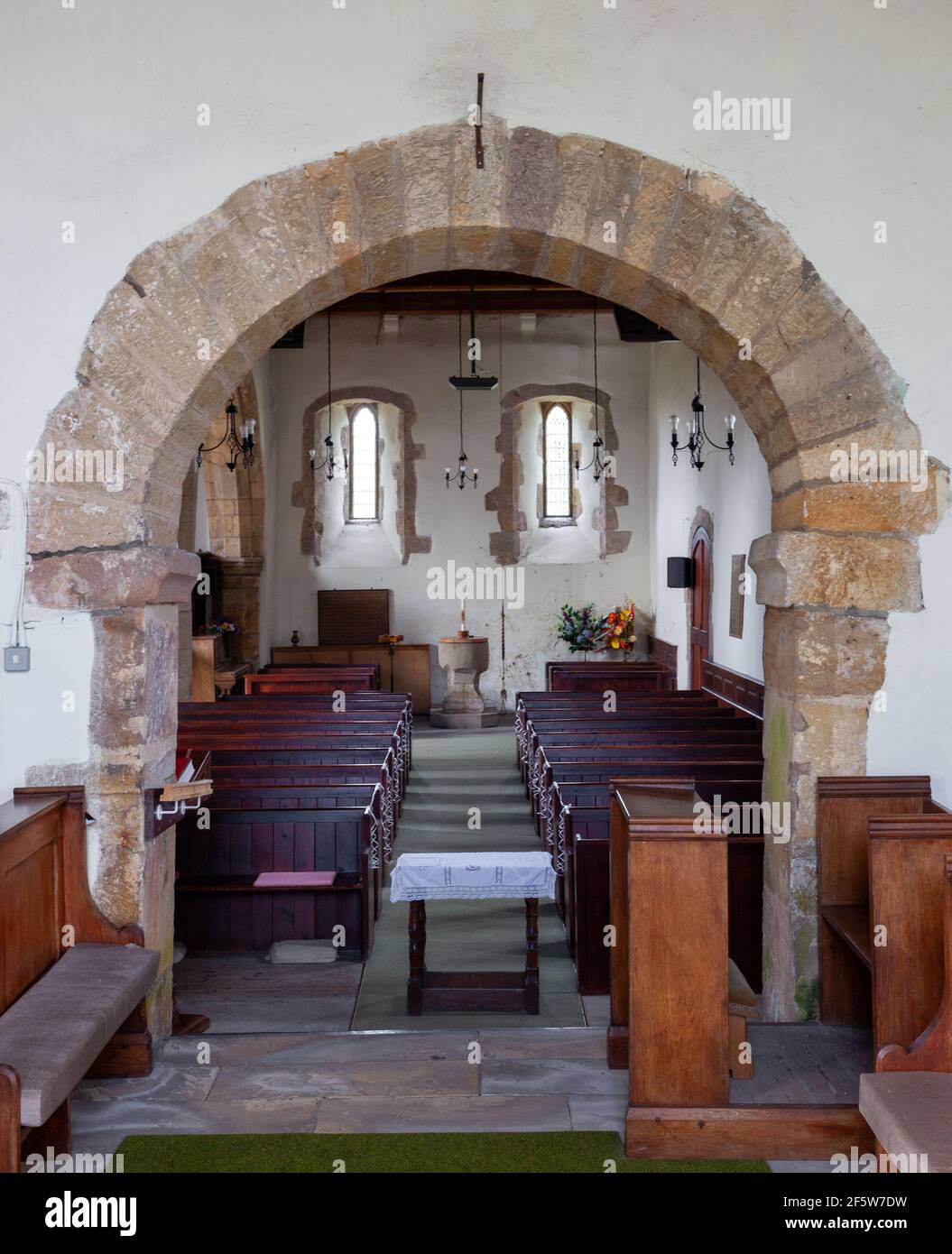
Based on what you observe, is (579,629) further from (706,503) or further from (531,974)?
(531,974)

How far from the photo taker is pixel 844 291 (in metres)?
3.61

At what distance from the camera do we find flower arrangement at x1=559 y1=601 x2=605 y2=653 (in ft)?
41.4

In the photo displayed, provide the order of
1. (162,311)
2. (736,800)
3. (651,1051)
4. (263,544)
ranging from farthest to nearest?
(263,544), (736,800), (162,311), (651,1051)

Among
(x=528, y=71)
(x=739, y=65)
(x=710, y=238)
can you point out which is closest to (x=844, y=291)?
(x=710, y=238)

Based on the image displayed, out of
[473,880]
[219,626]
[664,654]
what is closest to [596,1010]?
[473,880]

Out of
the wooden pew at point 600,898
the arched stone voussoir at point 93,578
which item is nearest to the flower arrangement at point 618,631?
the wooden pew at point 600,898

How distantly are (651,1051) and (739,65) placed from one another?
3146mm

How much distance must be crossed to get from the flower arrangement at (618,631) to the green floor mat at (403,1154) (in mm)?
9814

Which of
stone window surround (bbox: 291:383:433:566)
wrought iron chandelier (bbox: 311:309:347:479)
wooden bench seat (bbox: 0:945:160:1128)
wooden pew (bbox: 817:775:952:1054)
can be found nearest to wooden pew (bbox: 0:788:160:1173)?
wooden bench seat (bbox: 0:945:160:1128)

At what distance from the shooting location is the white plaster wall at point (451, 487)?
13016 mm

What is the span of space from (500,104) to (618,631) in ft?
30.4

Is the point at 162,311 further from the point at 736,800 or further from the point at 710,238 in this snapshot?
the point at 736,800

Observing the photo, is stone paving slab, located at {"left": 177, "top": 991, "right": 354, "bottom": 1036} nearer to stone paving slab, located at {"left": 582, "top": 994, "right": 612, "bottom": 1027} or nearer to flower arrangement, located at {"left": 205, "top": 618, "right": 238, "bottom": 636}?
stone paving slab, located at {"left": 582, "top": 994, "right": 612, "bottom": 1027}

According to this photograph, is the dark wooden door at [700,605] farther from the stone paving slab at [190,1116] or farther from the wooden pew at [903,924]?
the stone paving slab at [190,1116]
